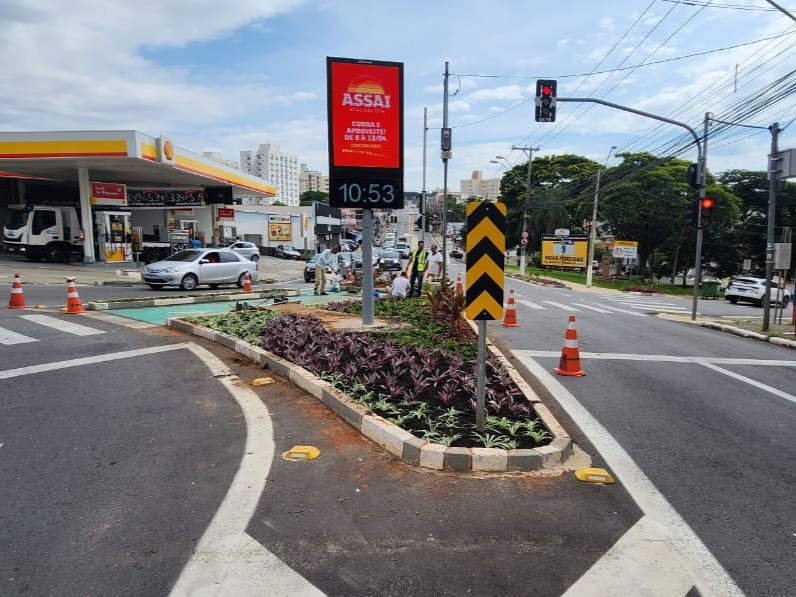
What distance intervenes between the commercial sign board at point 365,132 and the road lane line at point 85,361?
12.8ft

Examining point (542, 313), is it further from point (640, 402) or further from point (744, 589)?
point (744, 589)

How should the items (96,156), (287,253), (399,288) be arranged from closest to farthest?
(399,288) → (96,156) → (287,253)

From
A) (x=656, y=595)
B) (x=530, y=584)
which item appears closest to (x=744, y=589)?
(x=656, y=595)

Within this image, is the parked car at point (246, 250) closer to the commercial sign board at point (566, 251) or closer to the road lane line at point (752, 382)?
the commercial sign board at point (566, 251)

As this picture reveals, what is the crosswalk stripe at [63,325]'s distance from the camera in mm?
9836

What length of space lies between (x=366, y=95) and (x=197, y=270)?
1161 cm

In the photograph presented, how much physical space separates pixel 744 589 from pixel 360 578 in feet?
7.12

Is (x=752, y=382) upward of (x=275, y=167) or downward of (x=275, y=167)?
downward

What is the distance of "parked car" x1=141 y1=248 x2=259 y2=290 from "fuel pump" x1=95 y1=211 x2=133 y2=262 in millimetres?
10490

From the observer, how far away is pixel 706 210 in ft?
52.1

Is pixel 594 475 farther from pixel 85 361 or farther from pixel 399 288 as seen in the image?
pixel 399 288

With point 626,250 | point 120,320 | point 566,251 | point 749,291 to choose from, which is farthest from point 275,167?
point 120,320

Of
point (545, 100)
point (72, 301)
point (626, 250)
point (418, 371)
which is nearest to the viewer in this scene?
point (418, 371)

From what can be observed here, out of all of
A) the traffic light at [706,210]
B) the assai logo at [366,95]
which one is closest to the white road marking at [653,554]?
the assai logo at [366,95]
